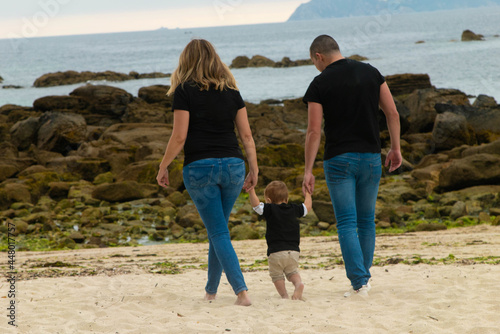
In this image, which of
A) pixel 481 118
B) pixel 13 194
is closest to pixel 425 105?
pixel 481 118

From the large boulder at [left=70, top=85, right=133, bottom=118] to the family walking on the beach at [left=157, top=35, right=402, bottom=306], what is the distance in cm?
2569

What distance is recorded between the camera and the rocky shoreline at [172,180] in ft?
40.0

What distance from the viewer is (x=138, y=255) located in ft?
31.1

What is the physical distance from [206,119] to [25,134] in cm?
1981

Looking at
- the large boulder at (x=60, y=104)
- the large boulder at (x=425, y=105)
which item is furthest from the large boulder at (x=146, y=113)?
the large boulder at (x=425, y=105)

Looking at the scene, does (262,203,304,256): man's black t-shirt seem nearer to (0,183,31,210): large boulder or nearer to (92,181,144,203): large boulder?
(92,181,144,203): large boulder

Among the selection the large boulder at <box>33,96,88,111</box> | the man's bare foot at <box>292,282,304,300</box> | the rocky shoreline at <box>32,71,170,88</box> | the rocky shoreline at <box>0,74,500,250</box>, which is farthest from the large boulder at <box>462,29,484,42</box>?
the man's bare foot at <box>292,282,304,300</box>

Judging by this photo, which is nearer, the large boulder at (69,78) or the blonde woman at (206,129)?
the blonde woman at (206,129)

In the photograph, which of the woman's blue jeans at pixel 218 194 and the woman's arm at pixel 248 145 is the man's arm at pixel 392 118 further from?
the woman's blue jeans at pixel 218 194

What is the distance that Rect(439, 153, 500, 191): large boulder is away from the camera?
548 inches

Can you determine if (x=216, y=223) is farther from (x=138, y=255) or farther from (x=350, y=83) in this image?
(x=138, y=255)

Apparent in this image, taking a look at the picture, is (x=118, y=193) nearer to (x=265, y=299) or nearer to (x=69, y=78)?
(x=265, y=299)

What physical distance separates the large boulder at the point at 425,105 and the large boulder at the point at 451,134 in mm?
3174

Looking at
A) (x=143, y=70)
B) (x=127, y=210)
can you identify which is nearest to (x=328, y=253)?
(x=127, y=210)
